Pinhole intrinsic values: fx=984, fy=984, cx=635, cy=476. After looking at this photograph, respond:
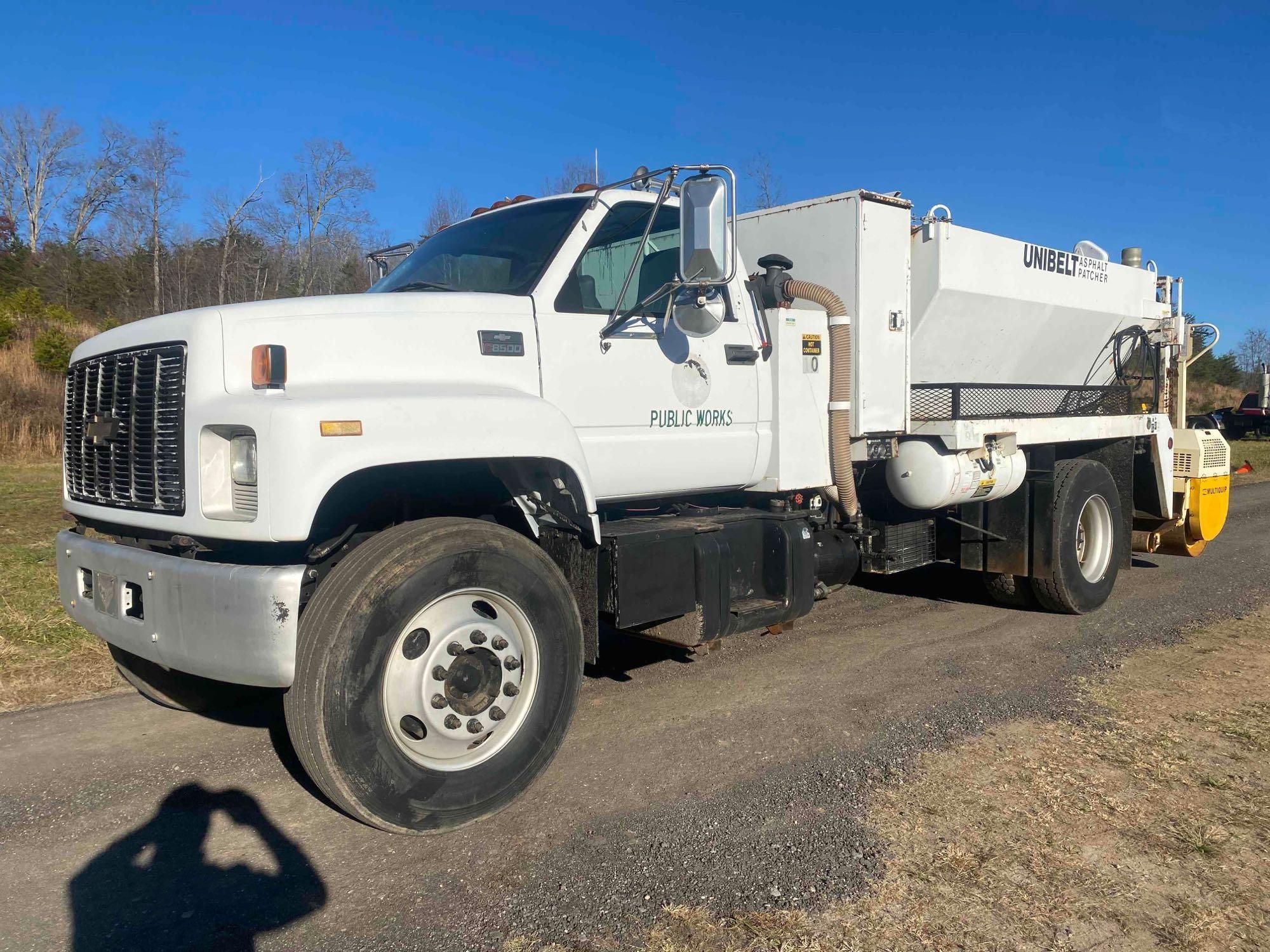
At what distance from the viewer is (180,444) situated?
3643 mm

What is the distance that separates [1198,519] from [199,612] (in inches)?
335

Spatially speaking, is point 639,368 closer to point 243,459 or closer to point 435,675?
point 435,675

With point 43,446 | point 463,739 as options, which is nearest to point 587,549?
point 463,739

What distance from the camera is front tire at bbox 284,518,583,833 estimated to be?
3.51 metres

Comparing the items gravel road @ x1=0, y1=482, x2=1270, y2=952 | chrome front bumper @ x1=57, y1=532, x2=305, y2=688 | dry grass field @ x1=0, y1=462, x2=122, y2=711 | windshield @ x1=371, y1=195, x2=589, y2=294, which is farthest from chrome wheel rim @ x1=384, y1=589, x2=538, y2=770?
dry grass field @ x1=0, y1=462, x2=122, y2=711

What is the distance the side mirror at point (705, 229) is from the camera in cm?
418

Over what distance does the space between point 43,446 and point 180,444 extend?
1471cm

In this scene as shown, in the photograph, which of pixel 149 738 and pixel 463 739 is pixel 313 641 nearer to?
pixel 463 739

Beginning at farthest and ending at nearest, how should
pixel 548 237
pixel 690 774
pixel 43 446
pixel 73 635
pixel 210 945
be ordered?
pixel 43 446 → pixel 73 635 → pixel 548 237 → pixel 690 774 → pixel 210 945

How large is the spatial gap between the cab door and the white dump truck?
0.01 metres

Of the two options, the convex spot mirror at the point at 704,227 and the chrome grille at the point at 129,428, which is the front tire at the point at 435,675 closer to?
the chrome grille at the point at 129,428

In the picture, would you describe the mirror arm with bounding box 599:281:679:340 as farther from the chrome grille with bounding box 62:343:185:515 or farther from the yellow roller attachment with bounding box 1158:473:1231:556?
the yellow roller attachment with bounding box 1158:473:1231:556

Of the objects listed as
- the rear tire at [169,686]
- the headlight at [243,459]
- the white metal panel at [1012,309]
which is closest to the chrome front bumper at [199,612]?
the headlight at [243,459]

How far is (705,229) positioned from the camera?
4195 millimetres
